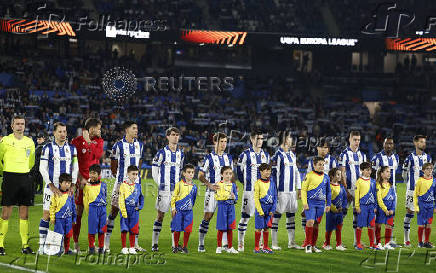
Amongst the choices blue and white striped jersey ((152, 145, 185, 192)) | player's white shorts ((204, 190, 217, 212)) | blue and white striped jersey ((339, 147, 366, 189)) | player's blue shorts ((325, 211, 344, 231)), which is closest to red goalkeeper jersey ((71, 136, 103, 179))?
blue and white striped jersey ((152, 145, 185, 192))

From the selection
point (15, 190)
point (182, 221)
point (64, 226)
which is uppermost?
point (15, 190)

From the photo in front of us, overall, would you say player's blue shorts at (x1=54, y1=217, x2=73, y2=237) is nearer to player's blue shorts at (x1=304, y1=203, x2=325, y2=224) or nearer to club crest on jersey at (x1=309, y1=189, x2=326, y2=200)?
player's blue shorts at (x1=304, y1=203, x2=325, y2=224)

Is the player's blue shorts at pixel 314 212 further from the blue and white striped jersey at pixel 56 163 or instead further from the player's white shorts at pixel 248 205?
the blue and white striped jersey at pixel 56 163

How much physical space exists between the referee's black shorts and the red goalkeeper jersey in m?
0.98

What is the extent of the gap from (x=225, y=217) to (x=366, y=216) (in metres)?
2.73

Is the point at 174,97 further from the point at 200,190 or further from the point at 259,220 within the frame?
the point at 259,220

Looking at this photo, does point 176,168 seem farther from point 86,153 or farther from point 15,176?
point 15,176

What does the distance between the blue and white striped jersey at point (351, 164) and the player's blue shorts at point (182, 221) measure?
360 centimetres

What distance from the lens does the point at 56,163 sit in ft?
40.1

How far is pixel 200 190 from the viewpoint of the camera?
86.1 ft

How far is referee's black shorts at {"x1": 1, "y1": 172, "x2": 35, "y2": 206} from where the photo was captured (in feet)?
40.7

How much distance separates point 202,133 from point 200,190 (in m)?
8.67

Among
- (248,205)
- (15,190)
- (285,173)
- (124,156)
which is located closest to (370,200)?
(285,173)

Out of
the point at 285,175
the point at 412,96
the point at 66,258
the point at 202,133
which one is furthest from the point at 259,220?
the point at 412,96
